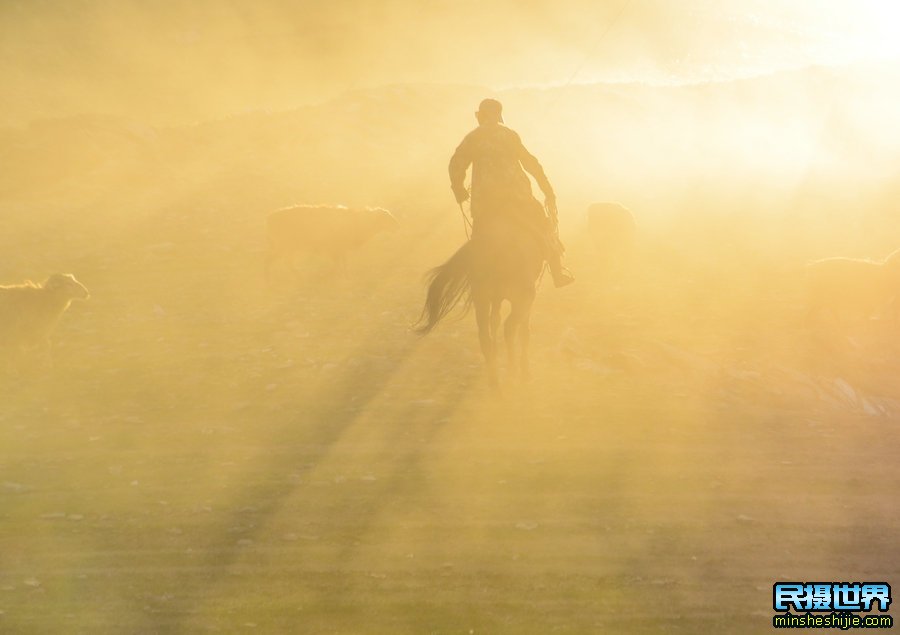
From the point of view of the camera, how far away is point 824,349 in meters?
11.5

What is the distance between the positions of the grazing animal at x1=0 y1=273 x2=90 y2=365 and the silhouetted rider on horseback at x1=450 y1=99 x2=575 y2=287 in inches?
219

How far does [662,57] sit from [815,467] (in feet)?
195

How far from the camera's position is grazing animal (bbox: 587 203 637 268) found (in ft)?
52.3

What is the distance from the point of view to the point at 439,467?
830 cm

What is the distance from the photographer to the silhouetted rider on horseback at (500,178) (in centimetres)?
975

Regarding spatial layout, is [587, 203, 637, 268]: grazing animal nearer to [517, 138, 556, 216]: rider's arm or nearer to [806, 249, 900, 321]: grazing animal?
[806, 249, 900, 321]: grazing animal

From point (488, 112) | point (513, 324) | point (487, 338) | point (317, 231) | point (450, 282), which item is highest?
point (317, 231)

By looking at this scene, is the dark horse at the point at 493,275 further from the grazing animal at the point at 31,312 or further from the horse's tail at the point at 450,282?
the grazing animal at the point at 31,312

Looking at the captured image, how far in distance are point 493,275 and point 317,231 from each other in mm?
6494

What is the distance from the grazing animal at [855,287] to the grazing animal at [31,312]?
31.2 ft

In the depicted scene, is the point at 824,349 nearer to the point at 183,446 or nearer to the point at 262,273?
the point at 183,446

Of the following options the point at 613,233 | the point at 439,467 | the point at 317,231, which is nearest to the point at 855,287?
the point at 613,233

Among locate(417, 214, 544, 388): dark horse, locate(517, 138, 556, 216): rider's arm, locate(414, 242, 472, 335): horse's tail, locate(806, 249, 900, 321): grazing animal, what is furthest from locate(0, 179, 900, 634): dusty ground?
locate(517, 138, 556, 216): rider's arm

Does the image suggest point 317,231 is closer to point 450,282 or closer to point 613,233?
point 613,233
